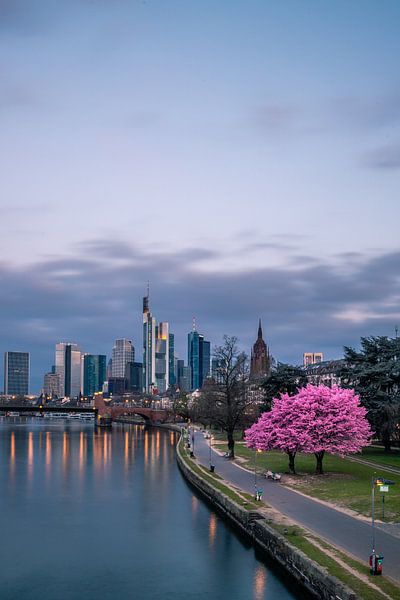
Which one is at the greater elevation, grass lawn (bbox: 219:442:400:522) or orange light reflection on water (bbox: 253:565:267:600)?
grass lawn (bbox: 219:442:400:522)

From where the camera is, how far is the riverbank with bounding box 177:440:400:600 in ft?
96.5

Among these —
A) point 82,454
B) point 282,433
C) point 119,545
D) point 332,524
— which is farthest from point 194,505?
point 82,454

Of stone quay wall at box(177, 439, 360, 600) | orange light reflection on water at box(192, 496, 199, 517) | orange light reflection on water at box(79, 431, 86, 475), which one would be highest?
stone quay wall at box(177, 439, 360, 600)

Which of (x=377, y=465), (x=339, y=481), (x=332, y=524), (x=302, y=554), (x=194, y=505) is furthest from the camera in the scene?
(x=377, y=465)

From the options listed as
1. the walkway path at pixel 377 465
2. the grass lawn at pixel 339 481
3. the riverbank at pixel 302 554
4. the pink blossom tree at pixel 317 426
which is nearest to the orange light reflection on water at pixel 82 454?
the grass lawn at pixel 339 481

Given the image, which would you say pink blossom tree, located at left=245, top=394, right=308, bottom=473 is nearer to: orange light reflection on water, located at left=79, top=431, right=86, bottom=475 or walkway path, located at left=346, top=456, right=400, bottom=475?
walkway path, located at left=346, top=456, right=400, bottom=475

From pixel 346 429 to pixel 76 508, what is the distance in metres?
26.3

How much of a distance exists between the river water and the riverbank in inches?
47.2

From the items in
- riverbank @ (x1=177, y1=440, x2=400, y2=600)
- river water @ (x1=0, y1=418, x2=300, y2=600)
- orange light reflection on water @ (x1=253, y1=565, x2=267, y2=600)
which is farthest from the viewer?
river water @ (x1=0, y1=418, x2=300, y2=600)

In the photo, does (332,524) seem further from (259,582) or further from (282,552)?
(259,582)

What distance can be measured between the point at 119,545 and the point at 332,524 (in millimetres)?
14479

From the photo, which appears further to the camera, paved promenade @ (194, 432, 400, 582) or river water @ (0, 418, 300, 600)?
river water @ (0, 418, 300, 600)

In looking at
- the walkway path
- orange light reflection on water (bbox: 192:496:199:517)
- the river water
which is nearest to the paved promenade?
orange light reflection on water (bbox: 192:496:199:517)

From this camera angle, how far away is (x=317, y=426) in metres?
66.0
